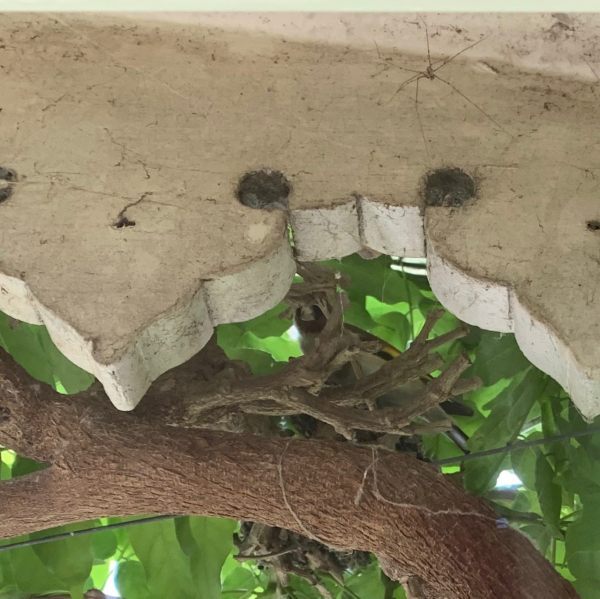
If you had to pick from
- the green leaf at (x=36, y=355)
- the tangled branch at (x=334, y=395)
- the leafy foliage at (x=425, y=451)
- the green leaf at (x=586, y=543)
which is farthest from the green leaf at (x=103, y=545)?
the green leaf at (x=586, y=543)

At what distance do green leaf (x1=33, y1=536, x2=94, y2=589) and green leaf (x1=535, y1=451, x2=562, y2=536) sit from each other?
0.59 metres

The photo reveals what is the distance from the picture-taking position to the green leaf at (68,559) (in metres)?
1.20

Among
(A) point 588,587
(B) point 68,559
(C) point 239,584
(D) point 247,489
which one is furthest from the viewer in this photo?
(C) point 239,584

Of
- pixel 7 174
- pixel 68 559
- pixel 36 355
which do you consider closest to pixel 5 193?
pixel 7 174

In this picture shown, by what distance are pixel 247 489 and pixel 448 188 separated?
389mm

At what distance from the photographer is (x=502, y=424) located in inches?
45.2

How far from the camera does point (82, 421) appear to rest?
979mm

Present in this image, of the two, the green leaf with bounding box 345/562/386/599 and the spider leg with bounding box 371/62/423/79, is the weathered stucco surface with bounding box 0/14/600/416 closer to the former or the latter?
the spider leg with bounding box 371/62/423/79

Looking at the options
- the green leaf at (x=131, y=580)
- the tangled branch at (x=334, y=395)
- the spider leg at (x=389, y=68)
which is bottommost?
the green leaf at (x=131, y=580)

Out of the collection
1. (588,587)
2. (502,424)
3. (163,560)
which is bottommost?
(163,560)

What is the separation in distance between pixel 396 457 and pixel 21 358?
508mm

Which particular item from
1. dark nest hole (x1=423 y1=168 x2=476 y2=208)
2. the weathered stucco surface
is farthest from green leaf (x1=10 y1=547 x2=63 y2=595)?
dark nest hole (x1=423 y1=168 x2=476 y2=208)

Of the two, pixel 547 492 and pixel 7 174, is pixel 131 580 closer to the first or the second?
pixel 547 492

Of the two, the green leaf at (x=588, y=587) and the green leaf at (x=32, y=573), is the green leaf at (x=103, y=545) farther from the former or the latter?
the green leaf at (x=588, y=587)
